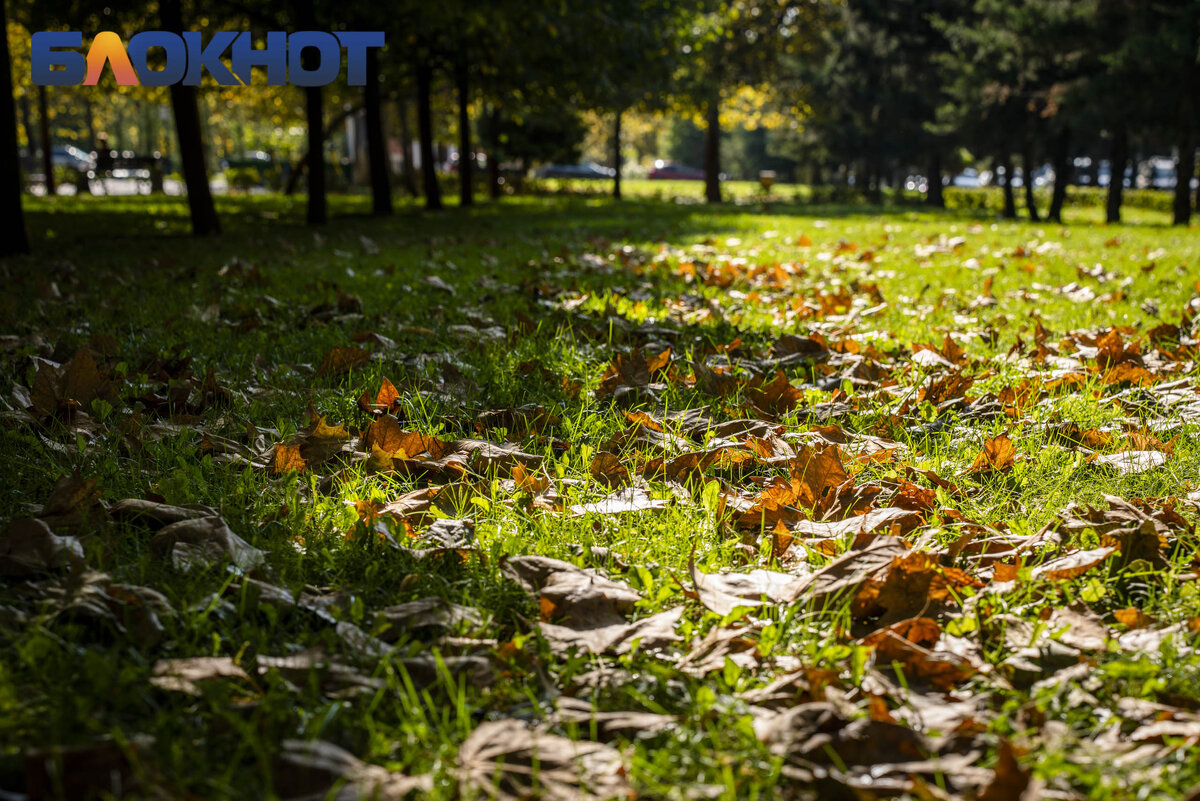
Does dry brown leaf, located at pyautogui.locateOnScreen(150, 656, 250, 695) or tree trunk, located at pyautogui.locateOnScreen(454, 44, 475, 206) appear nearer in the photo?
dry brown leaf, located at pyautogui.locateOnScreen(150, 656, 250, 695)

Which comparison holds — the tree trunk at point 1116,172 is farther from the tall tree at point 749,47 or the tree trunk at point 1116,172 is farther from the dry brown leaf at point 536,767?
the dry brown leaf at point 536,767

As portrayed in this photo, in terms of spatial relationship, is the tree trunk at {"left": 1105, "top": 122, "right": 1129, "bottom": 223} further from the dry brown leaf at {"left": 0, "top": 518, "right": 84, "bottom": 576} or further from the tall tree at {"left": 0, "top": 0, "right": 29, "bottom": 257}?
the dry brown leaf at {"left": 0, "top": 518, "right": 84, "bottom": 576}

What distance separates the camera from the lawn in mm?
1311

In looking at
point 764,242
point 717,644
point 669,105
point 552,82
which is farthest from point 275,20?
point 717,644

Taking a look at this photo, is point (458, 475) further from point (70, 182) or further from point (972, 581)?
point (70, 182)

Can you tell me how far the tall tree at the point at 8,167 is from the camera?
720 centimetres

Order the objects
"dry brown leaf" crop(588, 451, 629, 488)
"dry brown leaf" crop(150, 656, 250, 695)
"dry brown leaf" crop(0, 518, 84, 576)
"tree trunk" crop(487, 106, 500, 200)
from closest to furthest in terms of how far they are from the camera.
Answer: "dry brown leaf" crop(150, 656, 250, 695)
"dry brown leaf" crop(0, 518, 84, 576)
"dry brown leaf" crop(588, 451, 629, 488)
"tree trunk" crop(487, 106, 500, 200)

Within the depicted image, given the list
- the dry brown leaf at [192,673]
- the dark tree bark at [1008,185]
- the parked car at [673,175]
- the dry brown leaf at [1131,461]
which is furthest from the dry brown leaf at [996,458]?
the parked car at [673,175]

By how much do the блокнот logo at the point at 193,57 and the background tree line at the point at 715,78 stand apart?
13.7 inches

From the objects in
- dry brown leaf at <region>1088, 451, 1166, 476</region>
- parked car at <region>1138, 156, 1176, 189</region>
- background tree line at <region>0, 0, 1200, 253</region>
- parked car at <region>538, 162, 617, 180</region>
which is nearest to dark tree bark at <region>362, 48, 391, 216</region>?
background tree line at <region>0, 0, 1200, 253</region>

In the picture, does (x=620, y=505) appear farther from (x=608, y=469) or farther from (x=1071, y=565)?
(x=1071, y=565)

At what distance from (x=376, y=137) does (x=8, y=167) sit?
304 inches

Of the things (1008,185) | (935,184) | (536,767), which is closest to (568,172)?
(935,184)

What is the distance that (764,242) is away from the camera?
9969mm
